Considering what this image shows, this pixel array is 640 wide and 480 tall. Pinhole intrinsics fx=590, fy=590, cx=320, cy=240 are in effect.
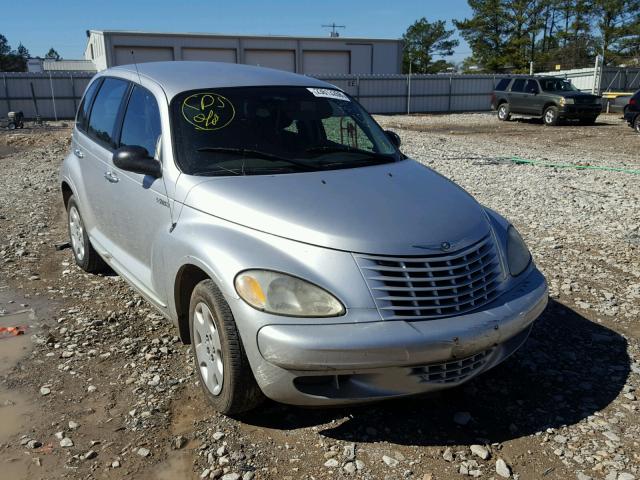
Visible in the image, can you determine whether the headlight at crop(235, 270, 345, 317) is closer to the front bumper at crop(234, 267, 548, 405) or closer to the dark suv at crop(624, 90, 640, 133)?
the front bumper at crop(234, 267, 548, 405)

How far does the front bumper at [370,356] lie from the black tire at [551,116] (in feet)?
72.2

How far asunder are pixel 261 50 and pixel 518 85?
85.8 ft

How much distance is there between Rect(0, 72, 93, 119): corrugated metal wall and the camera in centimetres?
2964

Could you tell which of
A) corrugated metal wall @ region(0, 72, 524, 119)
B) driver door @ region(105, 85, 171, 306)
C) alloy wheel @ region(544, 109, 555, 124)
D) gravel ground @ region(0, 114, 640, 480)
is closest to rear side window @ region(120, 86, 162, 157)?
driver door @ region(105, 85, 171, 306)

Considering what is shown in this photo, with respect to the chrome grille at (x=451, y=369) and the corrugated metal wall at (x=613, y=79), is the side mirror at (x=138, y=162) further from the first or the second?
the corrugated metal wall at (x=613, y=79)

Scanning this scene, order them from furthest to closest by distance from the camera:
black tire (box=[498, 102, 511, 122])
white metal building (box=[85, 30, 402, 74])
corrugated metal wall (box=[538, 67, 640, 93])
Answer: white metal building (box=[85, 30, 402, 74])
corrugated metal wall (box=[538, 67, 640, 93])
black tire (box=[498, 102, 511, 122])

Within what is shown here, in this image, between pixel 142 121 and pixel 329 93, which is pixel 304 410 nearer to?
pixel 142 121

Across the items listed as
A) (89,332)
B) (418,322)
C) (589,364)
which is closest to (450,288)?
(418,322)

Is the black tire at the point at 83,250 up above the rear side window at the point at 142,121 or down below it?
below

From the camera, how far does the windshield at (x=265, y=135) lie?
373cm

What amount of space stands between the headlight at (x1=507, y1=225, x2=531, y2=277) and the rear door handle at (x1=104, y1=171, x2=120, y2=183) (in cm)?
279

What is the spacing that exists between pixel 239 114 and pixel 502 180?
24.4 feet

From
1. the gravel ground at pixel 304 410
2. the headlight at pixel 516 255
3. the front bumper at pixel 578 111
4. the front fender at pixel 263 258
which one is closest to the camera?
the front fender at pixel 263 258

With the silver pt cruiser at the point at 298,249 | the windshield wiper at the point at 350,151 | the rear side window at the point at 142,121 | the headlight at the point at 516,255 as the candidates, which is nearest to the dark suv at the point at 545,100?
the silver pt cruiser at the point at 298,249
